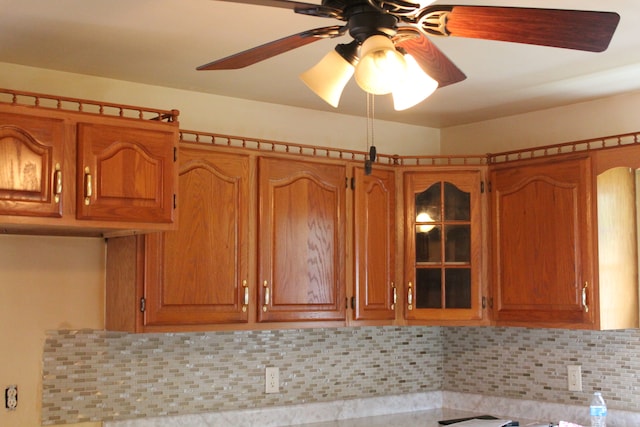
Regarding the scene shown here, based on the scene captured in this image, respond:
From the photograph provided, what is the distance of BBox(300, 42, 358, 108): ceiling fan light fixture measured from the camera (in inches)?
78.0

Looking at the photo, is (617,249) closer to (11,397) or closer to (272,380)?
(272,380)

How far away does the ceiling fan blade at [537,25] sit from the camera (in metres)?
1.65

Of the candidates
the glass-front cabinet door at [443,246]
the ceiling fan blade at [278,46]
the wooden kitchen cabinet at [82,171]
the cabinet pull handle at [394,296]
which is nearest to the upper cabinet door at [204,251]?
the wooden kitchen cabinet at [82,171]

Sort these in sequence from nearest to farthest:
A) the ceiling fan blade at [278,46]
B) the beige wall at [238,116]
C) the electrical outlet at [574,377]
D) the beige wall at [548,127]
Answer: the ceiling fan blade at [278,46] < the beige wall at [238,116] < the beige wall at [548,127] < the electrical outlet at [574,377]

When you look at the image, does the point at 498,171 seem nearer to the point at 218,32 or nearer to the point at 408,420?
the point at 408,420

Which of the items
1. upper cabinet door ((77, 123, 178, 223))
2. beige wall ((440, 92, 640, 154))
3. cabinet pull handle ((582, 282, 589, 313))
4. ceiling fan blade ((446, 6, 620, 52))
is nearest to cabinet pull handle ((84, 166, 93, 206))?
upper cabinet door ((77, 123, 178, 223))

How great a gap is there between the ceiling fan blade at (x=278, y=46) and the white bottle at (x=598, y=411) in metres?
2.20

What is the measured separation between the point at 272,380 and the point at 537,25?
7.74ft

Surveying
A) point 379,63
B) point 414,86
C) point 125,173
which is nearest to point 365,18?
point 379,63

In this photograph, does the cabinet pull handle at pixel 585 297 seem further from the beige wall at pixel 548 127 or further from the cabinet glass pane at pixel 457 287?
the beige wall at pixel 548 127

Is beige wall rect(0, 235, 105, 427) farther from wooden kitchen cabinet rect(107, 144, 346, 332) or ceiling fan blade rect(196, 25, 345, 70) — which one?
ceiling fan blade rect(196, 25, 345, 70)

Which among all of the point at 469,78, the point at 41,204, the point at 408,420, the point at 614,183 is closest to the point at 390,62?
the point at 41,204

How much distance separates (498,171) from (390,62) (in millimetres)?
2077

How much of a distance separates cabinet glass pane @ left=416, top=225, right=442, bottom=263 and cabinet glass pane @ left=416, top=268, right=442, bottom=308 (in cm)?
6
